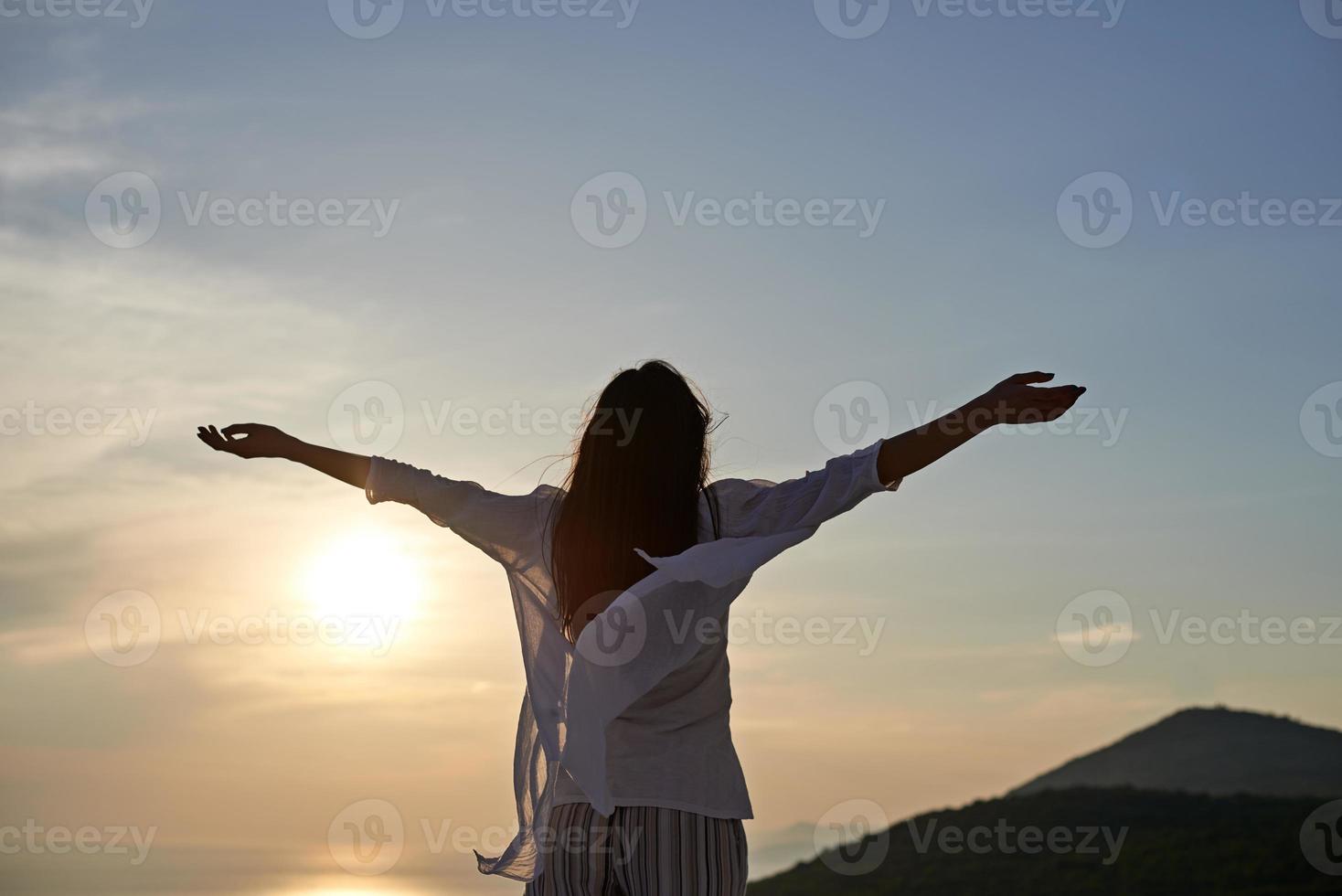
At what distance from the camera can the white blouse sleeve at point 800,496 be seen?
2992 mm

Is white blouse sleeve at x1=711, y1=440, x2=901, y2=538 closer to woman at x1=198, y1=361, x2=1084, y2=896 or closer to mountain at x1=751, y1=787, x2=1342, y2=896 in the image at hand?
woman at x1=198, y1=361, x2=1084, y2=896

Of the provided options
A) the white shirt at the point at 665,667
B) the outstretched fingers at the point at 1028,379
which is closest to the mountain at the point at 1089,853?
the white shirt at the point at 665,667

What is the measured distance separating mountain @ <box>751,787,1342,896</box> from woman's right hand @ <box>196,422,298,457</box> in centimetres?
2556

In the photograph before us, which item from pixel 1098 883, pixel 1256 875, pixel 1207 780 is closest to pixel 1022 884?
pixel 1098 883

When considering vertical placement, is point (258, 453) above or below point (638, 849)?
above

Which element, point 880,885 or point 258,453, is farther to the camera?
point 880,885

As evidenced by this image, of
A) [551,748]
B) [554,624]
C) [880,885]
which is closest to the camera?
[551,748]

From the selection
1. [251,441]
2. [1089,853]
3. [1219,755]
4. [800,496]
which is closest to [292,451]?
[251,441]

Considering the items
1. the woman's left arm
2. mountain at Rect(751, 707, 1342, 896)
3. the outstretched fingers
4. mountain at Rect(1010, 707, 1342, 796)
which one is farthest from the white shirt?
mountain at Rect(1010, 707, 1342, 796)

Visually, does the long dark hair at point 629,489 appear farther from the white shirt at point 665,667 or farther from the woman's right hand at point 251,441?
the woman's right hand at point 251,441

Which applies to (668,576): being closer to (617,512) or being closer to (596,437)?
(617,512)

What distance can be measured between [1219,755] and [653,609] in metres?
46.1

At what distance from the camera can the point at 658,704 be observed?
296 cm

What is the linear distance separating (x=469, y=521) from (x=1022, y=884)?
88.3 feet
